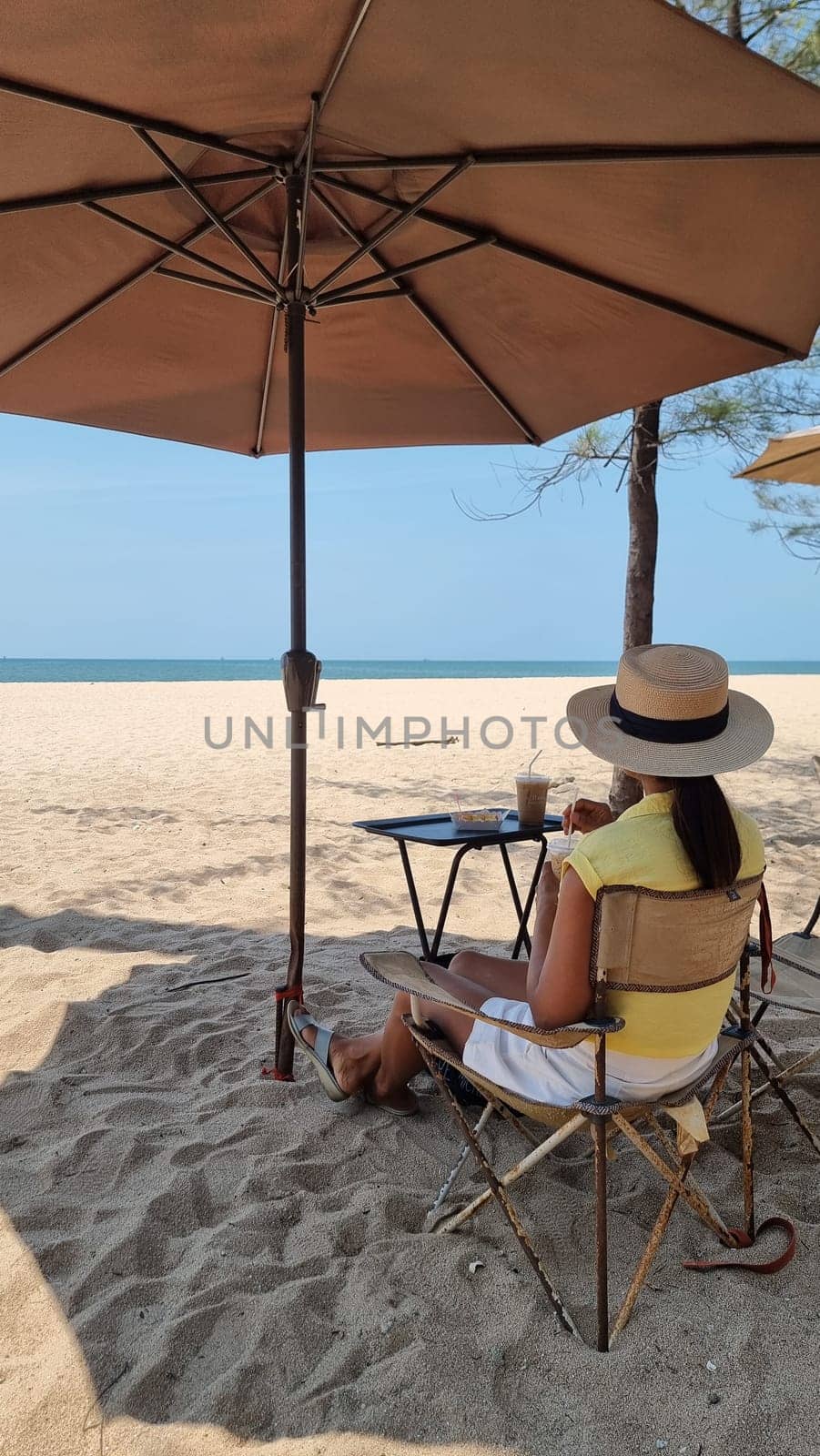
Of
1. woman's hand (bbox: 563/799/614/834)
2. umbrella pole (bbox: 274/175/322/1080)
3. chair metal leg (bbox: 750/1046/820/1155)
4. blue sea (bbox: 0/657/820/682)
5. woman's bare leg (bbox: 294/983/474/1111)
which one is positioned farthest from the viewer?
blue sea (bbox: 0/657/820/682)

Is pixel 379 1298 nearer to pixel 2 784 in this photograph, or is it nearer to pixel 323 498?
pixel 2 784

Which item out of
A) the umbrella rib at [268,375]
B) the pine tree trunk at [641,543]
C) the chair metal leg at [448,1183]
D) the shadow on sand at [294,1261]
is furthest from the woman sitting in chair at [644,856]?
the pine tree trunk at [641,543]

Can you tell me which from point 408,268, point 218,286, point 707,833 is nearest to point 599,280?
point 408,268

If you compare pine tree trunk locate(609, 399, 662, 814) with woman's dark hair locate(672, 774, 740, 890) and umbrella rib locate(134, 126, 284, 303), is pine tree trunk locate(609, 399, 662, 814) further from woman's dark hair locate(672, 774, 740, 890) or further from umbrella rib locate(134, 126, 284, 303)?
woman's dark hair locate(672, 774, 740, 890)

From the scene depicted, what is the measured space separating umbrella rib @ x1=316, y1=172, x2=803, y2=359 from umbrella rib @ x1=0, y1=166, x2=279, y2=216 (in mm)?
264

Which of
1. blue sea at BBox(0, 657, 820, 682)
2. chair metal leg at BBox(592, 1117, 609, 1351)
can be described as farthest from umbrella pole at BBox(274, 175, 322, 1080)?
blue sea at BBox(0, 657, 820, 682)

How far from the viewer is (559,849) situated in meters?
2.18

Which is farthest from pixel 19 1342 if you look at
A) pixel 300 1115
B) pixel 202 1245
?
pixel 300 1115

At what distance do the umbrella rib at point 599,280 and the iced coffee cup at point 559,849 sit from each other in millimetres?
1622

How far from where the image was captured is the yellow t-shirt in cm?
172

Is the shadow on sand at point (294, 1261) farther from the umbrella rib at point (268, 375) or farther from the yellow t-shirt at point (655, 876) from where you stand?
the umbrella rib at point (268, 375)

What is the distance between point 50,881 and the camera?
4.87m

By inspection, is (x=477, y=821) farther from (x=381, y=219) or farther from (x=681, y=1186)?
(x=381, y=219)

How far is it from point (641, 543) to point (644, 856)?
4.58 metres
